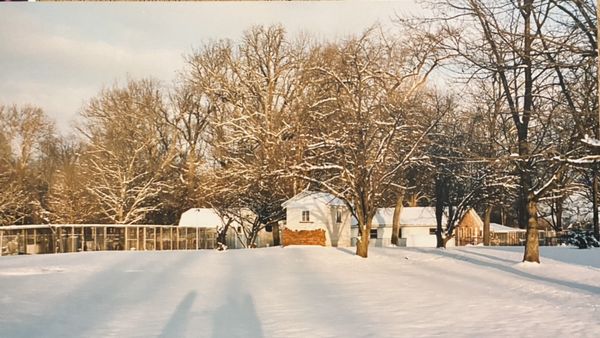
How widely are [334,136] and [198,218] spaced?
80.2 feet

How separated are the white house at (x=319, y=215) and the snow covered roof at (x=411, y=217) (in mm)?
14980

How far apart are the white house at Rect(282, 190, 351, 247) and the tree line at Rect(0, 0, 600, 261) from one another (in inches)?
60.4

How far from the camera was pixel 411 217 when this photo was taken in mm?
54156

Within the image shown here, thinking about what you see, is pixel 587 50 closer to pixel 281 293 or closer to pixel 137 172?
pixel 281 293

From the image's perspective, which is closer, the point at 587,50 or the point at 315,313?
the point at 315,313

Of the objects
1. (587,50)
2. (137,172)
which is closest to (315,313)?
(587,50)

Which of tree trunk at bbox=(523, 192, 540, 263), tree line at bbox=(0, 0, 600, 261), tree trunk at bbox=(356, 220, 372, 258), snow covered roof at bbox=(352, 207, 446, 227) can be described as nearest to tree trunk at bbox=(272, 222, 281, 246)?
tree line at bbox=(0, 0, 600, 261)

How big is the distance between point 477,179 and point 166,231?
1913 cm

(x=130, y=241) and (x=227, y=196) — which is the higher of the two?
(x=227, y=196)

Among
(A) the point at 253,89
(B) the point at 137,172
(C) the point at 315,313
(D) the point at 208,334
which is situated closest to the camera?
(D) the point at 208,334

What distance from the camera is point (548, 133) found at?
64.1 feet

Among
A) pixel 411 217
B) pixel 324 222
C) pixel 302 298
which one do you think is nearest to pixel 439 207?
pixel 324 222

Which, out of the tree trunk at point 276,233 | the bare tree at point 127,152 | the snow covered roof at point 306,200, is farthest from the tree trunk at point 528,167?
the bare tree at point 127,152

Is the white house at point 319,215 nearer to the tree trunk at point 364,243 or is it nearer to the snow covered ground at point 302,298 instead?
the tree trunk at point 364,243
